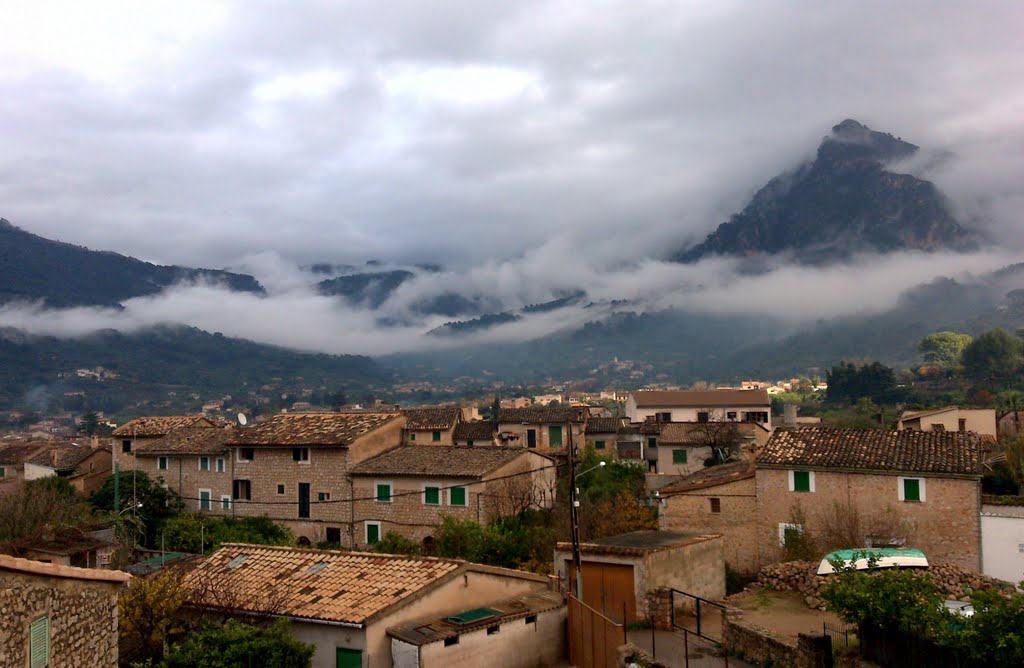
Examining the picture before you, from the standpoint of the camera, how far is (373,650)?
16562mm

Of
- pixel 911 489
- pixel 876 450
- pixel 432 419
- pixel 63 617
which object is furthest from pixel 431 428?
pixel 63 617

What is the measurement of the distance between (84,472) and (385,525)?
27475 mm

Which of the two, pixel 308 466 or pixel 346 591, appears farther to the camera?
pixel 308 466

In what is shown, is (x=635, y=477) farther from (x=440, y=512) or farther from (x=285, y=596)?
(x=285, y=596)

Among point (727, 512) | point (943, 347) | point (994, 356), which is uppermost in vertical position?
point (943, 347)

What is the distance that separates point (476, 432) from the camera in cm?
5669

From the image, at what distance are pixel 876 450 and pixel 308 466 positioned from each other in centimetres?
2528

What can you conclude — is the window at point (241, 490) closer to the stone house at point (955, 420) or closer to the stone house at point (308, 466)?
the stone house at point (308, 466)

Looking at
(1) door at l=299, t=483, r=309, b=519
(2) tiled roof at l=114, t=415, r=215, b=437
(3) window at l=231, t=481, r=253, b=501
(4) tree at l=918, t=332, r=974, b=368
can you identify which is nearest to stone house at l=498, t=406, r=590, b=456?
(1) door at l=299, t=483, r=309, b=519

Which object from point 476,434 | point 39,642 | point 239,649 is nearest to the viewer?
point 39,642

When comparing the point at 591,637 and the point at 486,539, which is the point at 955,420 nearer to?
the point at 486,539

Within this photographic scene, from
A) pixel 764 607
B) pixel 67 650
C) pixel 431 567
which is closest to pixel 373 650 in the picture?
pixel 431 567

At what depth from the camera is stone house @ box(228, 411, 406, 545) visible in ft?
124

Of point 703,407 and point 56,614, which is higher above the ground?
point 56,614
